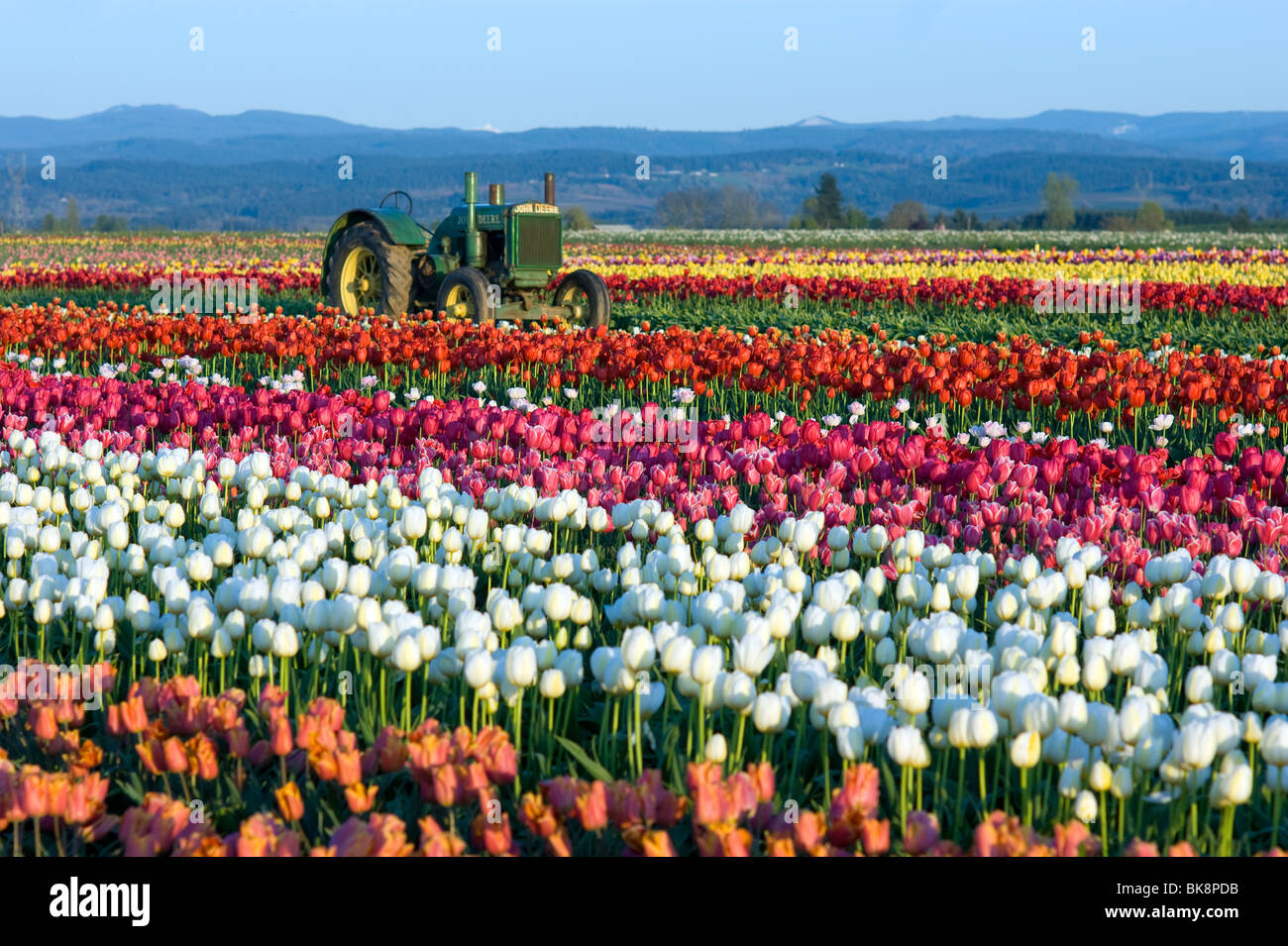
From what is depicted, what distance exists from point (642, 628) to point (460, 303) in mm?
11404

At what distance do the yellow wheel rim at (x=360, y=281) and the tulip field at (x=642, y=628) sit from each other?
272 inches

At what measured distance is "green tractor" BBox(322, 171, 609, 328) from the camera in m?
14.2

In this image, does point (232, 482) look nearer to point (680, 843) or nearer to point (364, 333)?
point (680, 843)

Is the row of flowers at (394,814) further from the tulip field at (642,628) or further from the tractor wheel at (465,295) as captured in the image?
the tractor wheel at (465,295)

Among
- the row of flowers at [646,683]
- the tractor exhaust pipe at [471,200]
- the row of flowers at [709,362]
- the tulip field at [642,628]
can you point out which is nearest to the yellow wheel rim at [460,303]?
the row of flowers at [709,362]

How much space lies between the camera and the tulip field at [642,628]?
2.68 metres

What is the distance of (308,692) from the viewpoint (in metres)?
3.64

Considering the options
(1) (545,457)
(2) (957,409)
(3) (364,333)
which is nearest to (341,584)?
(1) (545,457)

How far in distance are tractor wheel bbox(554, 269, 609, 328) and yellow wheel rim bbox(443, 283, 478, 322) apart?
1098mm

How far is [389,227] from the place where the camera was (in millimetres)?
15320

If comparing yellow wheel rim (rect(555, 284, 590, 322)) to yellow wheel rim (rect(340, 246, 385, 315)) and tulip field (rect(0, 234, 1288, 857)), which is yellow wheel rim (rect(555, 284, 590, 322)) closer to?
yellow wheel rim (rect(340, 246, 385, 315))

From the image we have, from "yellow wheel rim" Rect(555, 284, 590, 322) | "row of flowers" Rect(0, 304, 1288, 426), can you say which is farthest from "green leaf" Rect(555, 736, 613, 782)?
"yellow wheel rim" Rect(555, 284, 590, 322)
